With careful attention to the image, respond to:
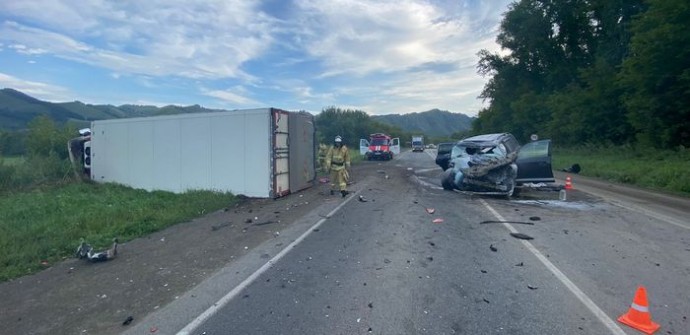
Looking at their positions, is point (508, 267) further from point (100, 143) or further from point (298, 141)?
point (100, 143)

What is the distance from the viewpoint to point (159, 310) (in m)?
4.47

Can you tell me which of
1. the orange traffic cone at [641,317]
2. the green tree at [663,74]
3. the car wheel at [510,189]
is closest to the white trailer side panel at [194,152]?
the car wheel at [510,189]

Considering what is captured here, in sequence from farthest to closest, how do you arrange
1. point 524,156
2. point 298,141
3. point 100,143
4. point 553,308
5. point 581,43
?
point 581,43, point 100,143, point 298,141, point 524,156, point 553,308

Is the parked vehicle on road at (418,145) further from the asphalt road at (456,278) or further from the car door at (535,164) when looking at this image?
the asphalt road at (456,278)

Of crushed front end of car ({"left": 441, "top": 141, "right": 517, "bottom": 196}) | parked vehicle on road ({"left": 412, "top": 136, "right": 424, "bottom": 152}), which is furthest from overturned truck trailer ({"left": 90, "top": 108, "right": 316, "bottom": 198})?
parked vehicle on road ({"left": 412, "top": 136, "right": 424, "bottom": 152})

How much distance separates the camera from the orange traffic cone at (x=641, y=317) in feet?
12.5

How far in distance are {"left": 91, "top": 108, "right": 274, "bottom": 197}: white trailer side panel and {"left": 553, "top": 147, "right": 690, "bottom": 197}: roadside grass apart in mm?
13662

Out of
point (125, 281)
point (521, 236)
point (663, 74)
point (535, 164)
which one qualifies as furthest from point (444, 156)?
point (125, 281)

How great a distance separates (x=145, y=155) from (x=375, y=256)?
1188 centimetres

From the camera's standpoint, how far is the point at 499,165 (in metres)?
12.9

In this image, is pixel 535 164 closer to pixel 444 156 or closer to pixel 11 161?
pixel 444 156

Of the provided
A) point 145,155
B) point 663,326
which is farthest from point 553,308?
point 145,155

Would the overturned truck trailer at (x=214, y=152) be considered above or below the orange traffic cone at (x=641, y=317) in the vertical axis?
above

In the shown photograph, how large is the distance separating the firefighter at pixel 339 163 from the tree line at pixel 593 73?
1652 cm
